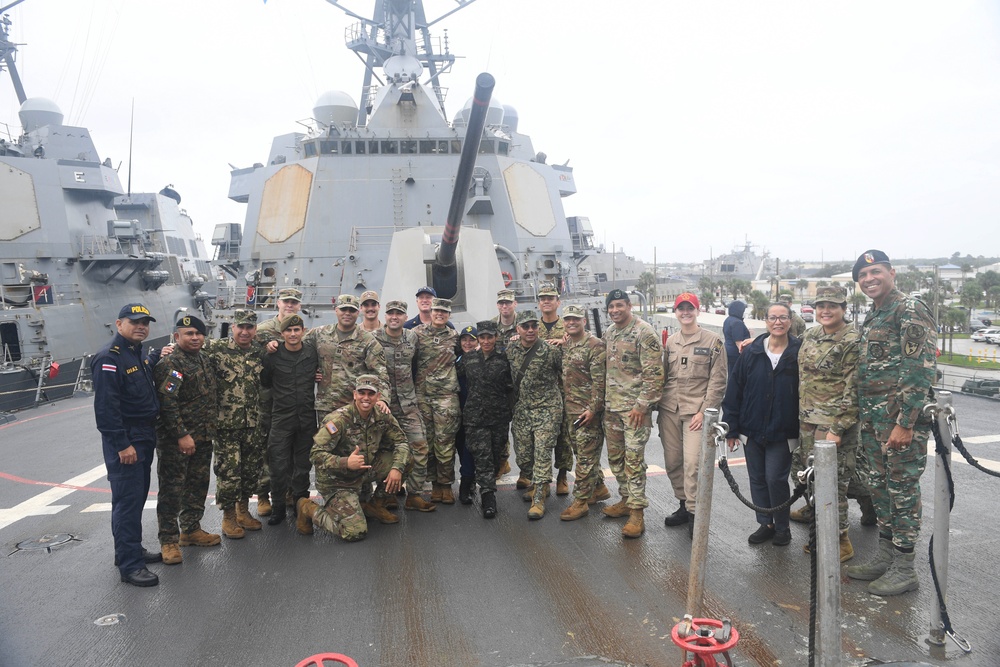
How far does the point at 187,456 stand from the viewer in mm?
4105

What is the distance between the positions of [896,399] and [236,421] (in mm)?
4210

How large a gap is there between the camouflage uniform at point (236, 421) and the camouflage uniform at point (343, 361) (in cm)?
50

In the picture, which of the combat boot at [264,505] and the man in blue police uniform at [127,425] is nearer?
the man in blue police uniform at [127,425]

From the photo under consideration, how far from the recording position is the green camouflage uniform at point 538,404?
474cm

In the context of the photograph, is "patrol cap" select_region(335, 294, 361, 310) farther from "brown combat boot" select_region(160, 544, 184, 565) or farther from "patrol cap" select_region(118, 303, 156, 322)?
"brown combat boot" select_region(160, 544, 184, 565)

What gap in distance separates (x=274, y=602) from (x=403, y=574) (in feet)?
2.43

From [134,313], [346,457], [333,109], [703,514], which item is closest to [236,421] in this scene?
[346,457]

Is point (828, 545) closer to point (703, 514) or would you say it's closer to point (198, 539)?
point (703, 514)

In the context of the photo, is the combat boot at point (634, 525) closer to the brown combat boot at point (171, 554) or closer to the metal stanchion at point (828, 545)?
the metal stanchion at point (828, 545)

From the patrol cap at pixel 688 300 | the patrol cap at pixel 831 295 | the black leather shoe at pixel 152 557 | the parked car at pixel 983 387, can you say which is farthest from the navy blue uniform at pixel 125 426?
the parked car at pixel 983 387

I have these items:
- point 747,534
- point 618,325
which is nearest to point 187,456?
point 618,325

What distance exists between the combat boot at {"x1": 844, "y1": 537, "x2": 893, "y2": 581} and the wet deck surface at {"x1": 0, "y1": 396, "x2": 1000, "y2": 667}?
8 centimetres

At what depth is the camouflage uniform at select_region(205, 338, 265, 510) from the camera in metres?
4.38

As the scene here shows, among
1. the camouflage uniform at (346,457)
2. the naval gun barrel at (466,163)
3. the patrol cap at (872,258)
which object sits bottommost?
the camouflage uniform at (346,457)
